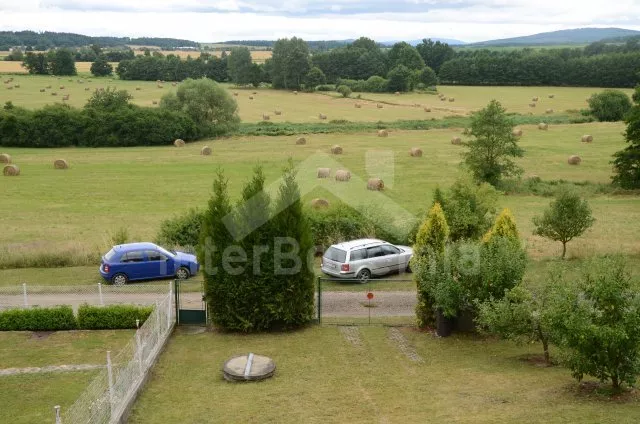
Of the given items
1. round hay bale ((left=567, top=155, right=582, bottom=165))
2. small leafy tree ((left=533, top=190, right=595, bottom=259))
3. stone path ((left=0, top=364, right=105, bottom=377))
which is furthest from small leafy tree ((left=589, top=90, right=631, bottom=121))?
stone path ((left=0, top=364, right=105, bottom=377))

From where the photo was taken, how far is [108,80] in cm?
12006

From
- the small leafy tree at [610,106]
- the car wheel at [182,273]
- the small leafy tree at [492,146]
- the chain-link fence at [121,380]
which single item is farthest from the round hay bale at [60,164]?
the small leafy tree at [610,106]

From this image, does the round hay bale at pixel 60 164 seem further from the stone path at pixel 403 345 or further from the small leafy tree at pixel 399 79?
the small leafy tree at pixel 399 79

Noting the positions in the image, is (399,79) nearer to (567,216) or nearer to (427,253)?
(567,216)

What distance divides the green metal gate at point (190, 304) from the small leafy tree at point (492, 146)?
902 inches

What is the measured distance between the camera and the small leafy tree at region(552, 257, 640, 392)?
1220 centimetres

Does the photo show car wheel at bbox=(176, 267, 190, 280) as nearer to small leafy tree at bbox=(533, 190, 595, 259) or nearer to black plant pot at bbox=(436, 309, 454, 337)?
black plant pot at bbox=(436, 309, 454, 337)

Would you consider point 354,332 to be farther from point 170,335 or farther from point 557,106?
point 557,106

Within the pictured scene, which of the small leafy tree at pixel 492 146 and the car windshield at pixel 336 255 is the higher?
the small leafy tree at pixel 492 146

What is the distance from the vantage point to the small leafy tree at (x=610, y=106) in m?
76.0

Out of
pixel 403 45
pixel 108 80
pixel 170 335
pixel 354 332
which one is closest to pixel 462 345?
pixel 354 332

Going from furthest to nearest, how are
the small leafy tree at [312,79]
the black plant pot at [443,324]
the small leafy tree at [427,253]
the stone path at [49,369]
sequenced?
the small leafy tree at [312,79] < the small leafy tree at [427,253] < the black plant pot at [443,324] < the stone path at [49,369]

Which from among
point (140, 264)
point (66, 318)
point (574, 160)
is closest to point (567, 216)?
point (140, 264)

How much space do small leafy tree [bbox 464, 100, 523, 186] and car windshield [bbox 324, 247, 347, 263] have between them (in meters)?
19.8
